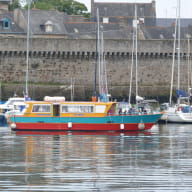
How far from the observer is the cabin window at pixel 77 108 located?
32969 millimetres

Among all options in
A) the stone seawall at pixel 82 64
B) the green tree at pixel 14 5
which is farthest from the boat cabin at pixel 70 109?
the green tree at pixel 14 5

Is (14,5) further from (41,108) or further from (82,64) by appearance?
(41,108)

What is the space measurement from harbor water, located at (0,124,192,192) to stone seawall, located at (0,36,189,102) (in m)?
22.4

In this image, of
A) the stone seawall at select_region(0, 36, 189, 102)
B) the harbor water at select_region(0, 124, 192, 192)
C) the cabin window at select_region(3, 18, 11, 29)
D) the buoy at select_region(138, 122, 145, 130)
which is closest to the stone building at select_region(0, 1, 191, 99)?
the stone seawall at select_region(0, 36, 189, 102)

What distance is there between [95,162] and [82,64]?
112ft

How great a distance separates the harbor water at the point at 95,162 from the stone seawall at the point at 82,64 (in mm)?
22357

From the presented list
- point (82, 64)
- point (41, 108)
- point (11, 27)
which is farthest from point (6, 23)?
point (41, 108)

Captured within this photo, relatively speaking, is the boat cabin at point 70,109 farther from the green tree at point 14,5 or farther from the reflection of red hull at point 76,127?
the green tree at point 14,5

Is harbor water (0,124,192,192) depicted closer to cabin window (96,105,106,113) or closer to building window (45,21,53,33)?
cabin window (96,105,106,113)

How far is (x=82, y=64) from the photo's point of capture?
55656 mm

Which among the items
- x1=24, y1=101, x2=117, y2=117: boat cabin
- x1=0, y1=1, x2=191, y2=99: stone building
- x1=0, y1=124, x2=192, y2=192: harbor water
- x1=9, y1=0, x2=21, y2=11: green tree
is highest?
x1=9, y1=0, x2=21, y2=11: green tree

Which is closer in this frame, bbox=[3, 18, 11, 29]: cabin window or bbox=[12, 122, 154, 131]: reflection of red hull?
bbox=[12, 122, 154, 131]: reflection of red hull

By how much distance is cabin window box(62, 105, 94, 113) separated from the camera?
1298 inches

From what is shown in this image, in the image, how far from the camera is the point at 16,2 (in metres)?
86.6
